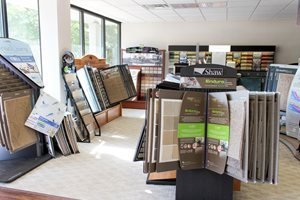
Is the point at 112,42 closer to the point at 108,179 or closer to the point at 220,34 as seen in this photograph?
the point at 220,34

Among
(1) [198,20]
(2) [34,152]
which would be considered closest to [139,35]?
(1) [198,20]

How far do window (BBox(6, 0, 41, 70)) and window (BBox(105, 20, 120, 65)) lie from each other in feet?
12.4

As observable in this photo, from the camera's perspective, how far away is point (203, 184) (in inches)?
84.3

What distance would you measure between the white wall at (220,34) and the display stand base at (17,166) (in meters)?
6.81

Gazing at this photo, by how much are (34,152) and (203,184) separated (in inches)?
99.5

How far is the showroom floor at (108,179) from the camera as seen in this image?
2707 millimetres

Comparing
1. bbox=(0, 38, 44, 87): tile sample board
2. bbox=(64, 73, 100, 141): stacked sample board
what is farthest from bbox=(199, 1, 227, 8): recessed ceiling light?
bbox=(0, 38, 44, 87): tile sample board

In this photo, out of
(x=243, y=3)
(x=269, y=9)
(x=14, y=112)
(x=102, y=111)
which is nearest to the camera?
(x=14, y=112)

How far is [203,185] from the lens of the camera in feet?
7.03

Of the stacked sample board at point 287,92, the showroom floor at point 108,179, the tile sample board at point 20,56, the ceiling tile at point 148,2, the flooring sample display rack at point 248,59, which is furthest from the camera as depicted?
the flooring sample display rack at point 248,59

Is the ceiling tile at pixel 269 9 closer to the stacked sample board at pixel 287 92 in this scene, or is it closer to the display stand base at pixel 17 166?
the stacked sample board at pixel 287 92

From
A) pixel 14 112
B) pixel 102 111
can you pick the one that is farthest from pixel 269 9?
pixel 14 112

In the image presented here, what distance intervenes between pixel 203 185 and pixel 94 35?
22.1 feet

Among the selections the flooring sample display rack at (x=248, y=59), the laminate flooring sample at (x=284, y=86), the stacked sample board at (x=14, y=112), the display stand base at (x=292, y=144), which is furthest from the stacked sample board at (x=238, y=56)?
the stacked sample board at (x=14, y=112)
